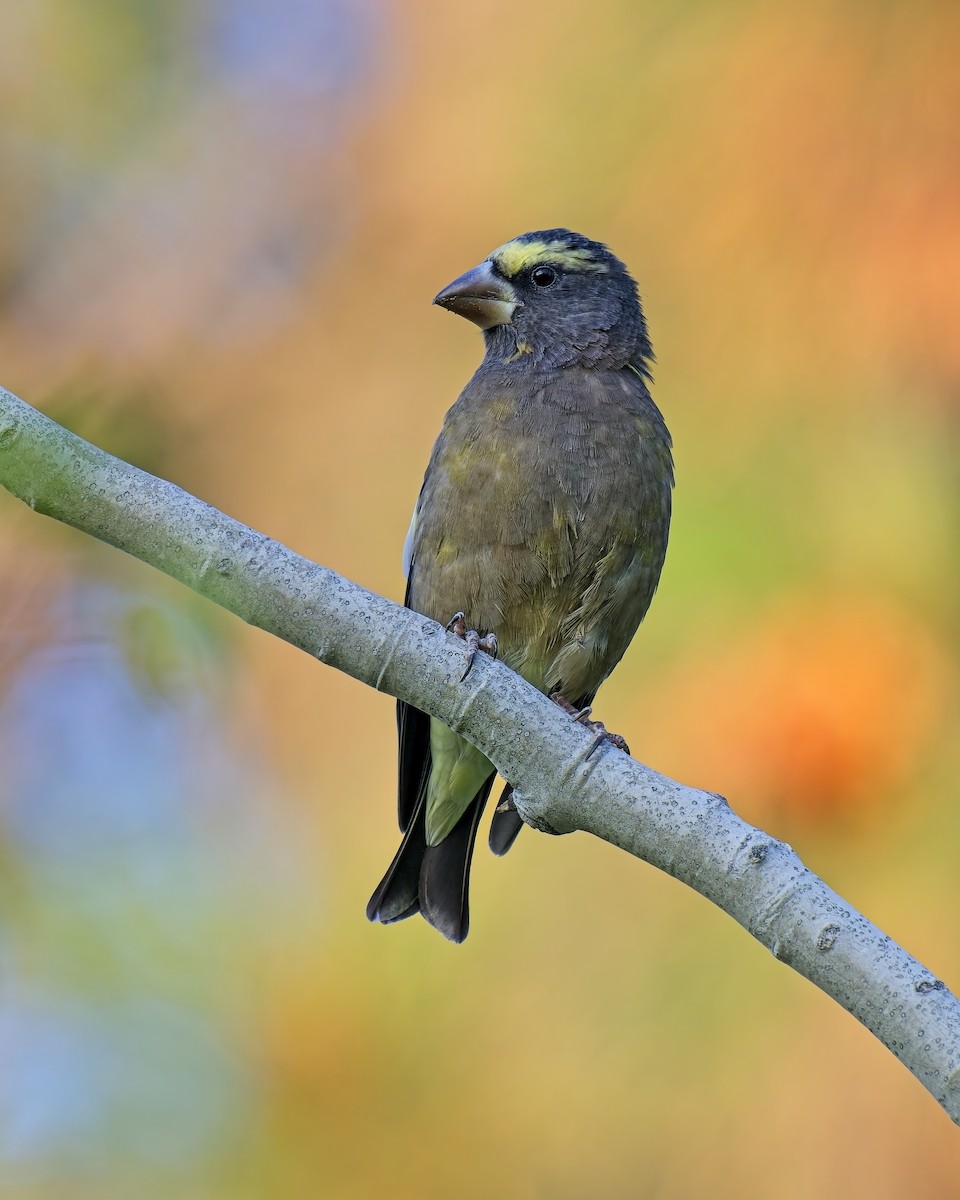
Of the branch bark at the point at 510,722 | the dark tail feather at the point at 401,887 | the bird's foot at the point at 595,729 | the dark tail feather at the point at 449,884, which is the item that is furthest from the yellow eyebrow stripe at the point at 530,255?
the branch bark at the point at 510,722

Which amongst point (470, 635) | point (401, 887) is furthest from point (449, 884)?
point (470, 635)

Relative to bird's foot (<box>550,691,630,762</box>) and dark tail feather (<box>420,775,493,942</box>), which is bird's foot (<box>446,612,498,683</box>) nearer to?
bird's foot (<box>550,691,630,762</box>)

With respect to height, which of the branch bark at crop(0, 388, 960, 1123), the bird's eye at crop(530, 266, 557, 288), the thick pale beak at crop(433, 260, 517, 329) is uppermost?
the bird's eye at crop(530, 266, 557, 288)

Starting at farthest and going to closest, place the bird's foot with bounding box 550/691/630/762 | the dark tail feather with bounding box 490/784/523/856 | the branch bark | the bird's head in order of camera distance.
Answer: the bird's head < the dark tail feather with bounding box 490/784/523/856 < the bird's foot with bounding box 550/691/630/762 < the branch bark

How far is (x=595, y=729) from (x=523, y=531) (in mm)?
681

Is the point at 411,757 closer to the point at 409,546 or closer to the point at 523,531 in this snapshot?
the point at 409,546

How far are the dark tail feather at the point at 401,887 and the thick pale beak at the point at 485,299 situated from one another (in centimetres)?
149

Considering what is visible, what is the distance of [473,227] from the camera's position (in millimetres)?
4547

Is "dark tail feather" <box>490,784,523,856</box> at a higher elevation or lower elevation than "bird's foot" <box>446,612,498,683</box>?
lower

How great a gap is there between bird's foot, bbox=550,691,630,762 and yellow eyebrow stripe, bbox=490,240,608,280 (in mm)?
1287

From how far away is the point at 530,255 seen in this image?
13.7 feet

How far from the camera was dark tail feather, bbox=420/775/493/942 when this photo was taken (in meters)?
3.79

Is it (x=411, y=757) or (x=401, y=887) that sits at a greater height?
(x=411, y=757)

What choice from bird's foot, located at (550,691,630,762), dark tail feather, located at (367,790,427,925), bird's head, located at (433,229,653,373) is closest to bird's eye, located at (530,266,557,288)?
bird's head, located at (433,229,653,373)
